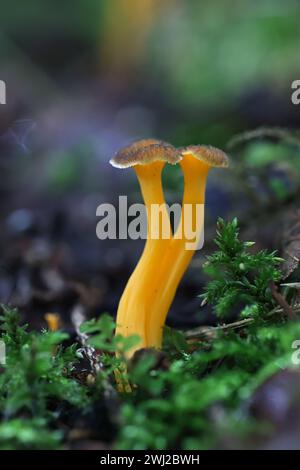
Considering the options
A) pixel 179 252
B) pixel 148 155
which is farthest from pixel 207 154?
pixel 179 252

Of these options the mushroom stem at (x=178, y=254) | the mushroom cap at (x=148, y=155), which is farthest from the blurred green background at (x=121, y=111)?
the mushroom cap at (x=148, y=155)

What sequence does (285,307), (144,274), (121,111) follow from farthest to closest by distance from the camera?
(121,111) < (144,274) < (285,307)

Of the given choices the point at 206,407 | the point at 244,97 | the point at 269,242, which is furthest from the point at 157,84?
the point at 206,407

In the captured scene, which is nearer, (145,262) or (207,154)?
(207,154)

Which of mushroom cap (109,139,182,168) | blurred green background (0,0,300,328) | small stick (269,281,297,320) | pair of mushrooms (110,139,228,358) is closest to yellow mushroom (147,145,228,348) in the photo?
pair of mushrooms (110,139,228,358)

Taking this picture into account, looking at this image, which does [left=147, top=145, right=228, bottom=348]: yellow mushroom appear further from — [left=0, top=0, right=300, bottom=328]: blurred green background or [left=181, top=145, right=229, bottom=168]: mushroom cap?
[left=0, top=0, right=300, bottom=328]: blurred green background

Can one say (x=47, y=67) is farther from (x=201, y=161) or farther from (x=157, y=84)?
(x=201, y=161)

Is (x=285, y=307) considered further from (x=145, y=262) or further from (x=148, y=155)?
(x=148, y=155)
